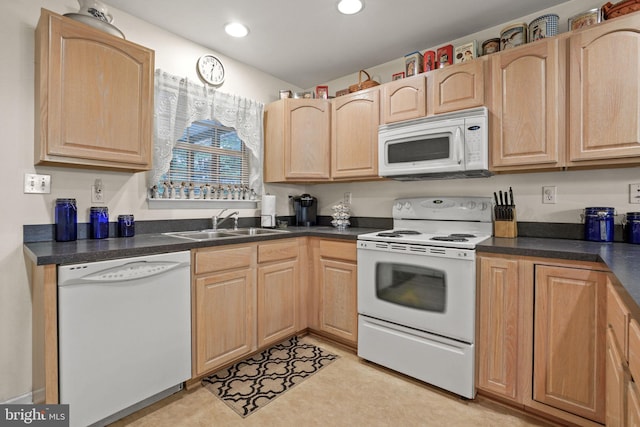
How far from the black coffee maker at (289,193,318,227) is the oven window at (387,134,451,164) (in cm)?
108

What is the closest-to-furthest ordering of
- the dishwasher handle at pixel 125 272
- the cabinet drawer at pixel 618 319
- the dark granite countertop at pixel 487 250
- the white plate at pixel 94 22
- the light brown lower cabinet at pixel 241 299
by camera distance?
1. the cabinet drawer at pixel 618 319
2. the dark granite countertop at pixel 487 250
3. the dishwasher handle at pixel 125 272
4. the white plate at pixel 94 22
5. the light brown lower cabinet at pixel 241 299

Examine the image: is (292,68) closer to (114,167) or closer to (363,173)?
(363,173)

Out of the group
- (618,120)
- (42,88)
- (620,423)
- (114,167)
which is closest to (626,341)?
(620,423)

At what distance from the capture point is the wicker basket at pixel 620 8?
1.63 meters

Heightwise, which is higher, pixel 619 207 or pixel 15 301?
pixel 619 207

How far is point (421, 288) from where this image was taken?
1.95m

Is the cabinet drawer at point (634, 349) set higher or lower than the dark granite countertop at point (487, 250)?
lower

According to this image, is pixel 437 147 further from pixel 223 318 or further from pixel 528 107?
pixel 223 318

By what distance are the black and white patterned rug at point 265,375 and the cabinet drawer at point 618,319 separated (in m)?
1.62

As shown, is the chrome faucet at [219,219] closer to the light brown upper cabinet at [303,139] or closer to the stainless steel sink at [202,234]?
the stainless steel sink at [202,234]

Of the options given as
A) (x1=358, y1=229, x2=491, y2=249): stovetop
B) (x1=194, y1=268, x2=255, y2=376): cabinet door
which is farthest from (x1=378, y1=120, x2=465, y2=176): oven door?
(x1=194, y1=268, x2=255, y2=376): cabinet door

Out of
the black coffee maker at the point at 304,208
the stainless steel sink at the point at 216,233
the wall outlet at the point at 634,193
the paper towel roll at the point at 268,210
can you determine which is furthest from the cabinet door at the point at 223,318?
the wall outlet at the point at 634,193

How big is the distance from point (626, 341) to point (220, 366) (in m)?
2.03

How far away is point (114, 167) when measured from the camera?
190 centimetres
